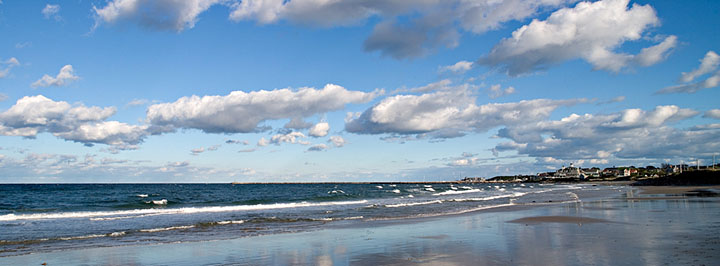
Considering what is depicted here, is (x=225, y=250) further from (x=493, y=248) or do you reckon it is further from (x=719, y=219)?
(x=719, y=219)

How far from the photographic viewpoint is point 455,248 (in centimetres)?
1268

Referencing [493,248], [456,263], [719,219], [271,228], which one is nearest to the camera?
[456,263]

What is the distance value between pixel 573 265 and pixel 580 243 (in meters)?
3.71

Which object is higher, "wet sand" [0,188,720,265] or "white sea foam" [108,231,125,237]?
"wet sand" [0,188,720,265]

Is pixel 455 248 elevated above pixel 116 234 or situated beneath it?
elevated above

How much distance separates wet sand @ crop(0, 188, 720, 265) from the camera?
10500 mm

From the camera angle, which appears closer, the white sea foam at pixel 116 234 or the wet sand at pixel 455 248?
the wet sand at pixel 455 248

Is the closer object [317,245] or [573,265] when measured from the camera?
[573,265]

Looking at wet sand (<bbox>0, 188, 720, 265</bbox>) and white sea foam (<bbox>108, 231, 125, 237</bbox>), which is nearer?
wet sand (<bbox>0, 188, 720, 265</bbox>)

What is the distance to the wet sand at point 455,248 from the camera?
34.4 ft

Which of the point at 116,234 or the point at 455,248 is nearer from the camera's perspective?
the point at 455,248

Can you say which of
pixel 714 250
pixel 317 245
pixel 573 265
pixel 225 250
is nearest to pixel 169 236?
pixel 225 250

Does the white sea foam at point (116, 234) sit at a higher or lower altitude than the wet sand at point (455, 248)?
lower

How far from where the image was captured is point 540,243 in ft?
42.8
